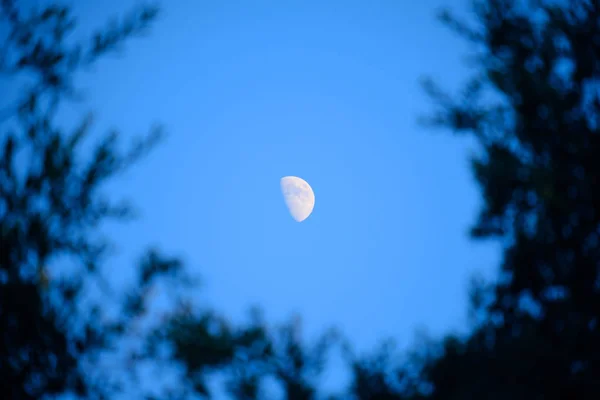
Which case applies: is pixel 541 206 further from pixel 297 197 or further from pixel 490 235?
pixel 297 197

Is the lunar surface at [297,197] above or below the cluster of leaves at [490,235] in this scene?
above

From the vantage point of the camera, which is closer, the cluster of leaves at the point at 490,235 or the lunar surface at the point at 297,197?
the cluster of leaves at the point at 490,235

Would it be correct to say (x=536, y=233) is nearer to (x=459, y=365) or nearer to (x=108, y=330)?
(x=459, y=365)

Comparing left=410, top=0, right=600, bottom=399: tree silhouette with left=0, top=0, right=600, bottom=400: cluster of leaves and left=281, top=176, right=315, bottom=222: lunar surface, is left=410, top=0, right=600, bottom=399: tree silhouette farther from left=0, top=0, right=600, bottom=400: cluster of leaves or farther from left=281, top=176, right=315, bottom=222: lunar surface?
left=281, top=176, right=315, bottom=222: lunar surface

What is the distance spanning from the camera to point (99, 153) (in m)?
5.84

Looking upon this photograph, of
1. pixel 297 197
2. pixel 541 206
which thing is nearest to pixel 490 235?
pixel 541 206

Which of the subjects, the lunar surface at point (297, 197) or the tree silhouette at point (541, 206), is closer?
the tree silhouette at point (541, 206)

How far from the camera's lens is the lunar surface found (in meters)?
14.1

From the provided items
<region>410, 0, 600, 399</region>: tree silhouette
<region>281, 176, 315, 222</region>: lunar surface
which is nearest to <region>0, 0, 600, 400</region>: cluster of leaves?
<region>410, 0, 600, 399</region>: tree silhouette

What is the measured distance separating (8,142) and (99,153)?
3.35ft

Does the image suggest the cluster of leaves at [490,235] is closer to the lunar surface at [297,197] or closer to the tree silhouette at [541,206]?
the tree silhouette at [541,206]

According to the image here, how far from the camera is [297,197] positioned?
14586 millimetres

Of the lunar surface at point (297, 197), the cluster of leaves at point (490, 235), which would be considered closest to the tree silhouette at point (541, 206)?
the cluster of leaves at point (490, 235)

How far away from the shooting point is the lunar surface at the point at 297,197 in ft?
46.2
